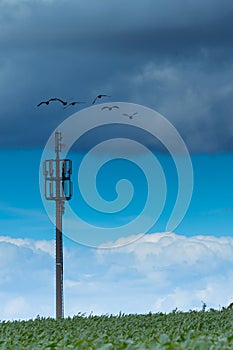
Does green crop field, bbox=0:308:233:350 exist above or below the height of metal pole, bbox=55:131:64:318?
below

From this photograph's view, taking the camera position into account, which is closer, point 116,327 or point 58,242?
point 116,327

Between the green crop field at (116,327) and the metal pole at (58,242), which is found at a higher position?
the metal pole at (58,242)

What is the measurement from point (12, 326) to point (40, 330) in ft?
5.24

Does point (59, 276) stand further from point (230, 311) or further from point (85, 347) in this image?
point (85, 347)

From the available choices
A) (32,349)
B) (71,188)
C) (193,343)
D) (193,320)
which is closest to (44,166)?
(71,188)

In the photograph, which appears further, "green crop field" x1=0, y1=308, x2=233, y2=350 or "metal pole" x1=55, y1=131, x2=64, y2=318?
"metal pole" x1=55, y1=131, x2=64, y2=318

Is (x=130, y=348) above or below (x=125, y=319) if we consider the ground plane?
below

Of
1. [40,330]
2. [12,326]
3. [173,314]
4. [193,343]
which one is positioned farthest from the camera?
[173,314]

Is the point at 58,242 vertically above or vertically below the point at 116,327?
above

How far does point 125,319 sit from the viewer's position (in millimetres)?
14984

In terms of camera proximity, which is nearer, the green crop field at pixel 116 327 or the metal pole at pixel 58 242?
the green crop field at pixel 116 327

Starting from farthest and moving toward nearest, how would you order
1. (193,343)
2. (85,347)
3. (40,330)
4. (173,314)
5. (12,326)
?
1. (173,314)
2. (12,326)
3. (40,330)
4. (85,347)
5. (193,343)

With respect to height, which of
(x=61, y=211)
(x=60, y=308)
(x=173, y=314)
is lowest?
(x=173, y=314)

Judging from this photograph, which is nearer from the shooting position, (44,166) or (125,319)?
(125,319)
